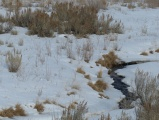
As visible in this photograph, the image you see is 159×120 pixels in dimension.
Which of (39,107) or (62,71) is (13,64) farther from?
(39,107)

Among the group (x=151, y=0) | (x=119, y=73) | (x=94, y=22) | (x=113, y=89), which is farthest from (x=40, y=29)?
(x=151, y=0)

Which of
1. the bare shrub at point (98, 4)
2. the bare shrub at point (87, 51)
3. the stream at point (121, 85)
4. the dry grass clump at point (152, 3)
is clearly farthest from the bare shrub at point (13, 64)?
the dry grass clump at point (152, 3)

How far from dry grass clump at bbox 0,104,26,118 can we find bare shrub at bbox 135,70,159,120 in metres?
1.69

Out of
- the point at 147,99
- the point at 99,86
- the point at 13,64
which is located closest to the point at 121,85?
the point at 99,86

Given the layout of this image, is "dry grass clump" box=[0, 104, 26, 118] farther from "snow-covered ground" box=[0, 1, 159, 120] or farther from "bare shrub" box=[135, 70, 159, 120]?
"bare shrub" box=[135, 70, 159, 120]

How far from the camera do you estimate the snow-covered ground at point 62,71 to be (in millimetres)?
5387

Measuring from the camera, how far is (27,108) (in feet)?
16.7

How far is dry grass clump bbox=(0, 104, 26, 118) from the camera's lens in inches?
189

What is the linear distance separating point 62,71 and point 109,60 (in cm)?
165

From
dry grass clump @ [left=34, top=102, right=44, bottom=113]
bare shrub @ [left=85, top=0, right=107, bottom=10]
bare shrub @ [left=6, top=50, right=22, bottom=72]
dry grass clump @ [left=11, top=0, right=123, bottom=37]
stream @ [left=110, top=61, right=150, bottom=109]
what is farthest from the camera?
bare shrub @ [left=85, top=0, right=107, bottom=10]

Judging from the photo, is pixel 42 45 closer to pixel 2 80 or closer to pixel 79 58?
pixel 79 58

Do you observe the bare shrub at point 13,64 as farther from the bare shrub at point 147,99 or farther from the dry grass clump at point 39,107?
the bare shrub at point 147,99

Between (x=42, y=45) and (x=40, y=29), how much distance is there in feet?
3.48

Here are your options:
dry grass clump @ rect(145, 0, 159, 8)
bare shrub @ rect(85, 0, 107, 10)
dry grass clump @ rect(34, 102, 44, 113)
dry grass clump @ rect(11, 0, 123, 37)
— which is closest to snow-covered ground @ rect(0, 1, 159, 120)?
dry grass clump @ rect(34, 102, 44, 113)
